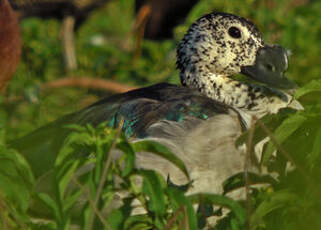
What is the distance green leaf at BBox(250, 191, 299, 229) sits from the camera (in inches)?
76.9

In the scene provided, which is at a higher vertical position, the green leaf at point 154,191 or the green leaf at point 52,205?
the green leaf at point 154,191

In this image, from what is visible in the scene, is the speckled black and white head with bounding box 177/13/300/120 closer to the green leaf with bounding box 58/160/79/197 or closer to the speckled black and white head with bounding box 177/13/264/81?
the speckled black and white head with bounding box 177/13/264/81

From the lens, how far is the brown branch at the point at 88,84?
4797 millimetres

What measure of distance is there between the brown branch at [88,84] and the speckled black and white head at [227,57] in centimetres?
171

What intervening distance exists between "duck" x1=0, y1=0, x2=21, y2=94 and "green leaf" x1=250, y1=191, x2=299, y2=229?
7.71 feet

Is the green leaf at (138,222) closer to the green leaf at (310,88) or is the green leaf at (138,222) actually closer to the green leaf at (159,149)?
the green leaf at (159,149)

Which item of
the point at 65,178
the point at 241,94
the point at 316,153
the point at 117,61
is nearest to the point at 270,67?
the point at 241,94

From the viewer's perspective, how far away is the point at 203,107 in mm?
2547

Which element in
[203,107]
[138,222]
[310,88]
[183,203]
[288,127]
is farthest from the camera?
[203,107]

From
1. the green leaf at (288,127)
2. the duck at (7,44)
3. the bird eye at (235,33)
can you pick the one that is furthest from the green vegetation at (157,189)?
the duck at (7,44)

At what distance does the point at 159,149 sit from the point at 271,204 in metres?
0.35

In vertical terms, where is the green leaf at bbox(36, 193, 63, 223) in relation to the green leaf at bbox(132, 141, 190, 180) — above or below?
below

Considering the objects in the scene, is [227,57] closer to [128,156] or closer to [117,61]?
[128,156]

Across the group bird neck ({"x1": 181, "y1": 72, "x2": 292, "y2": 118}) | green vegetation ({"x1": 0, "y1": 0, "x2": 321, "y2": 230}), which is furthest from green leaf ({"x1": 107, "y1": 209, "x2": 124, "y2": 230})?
bird neck ({"x1": 181, "y1": 72, "x2": 292, "y2": 118})
